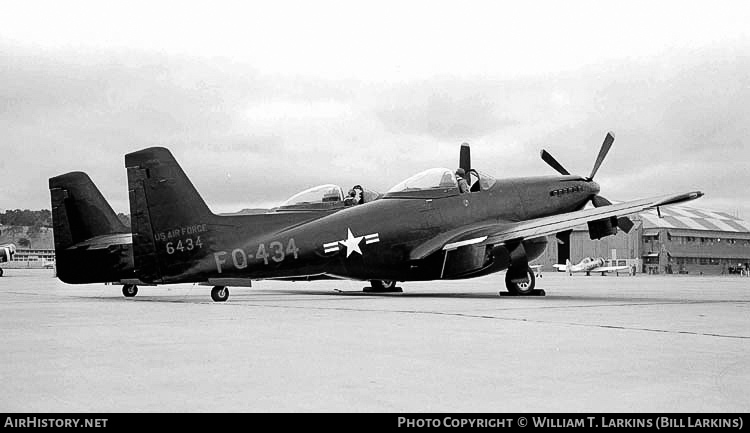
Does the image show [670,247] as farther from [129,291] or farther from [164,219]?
[164,219]

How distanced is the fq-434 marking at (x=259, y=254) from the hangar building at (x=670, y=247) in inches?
3318

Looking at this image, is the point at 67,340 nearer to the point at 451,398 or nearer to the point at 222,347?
the point at 222,347

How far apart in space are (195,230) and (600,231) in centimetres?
1016

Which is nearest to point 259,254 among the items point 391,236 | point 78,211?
point 391,236

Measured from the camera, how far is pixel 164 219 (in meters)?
17.3

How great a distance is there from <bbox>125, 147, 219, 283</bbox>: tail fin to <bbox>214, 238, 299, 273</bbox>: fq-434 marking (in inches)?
15.9

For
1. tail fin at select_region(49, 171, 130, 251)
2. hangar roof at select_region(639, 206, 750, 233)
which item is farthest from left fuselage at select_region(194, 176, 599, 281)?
hangar roof at select_region(639, 206, 750, 233)

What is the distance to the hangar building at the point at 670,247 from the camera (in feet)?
338

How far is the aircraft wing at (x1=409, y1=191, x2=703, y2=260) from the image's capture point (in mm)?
19516

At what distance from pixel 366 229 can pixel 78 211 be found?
27.3 feet

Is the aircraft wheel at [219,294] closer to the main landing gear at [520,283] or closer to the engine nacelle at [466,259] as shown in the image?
the engine nacelle at [466,259]

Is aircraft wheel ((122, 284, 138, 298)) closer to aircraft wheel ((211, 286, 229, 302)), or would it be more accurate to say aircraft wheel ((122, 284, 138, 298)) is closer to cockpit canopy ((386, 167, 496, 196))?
aircraft wheel ((211, 286, 229, 302))
